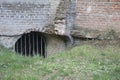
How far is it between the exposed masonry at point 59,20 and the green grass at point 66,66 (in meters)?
1.18

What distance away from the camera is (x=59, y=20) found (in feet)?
28.0

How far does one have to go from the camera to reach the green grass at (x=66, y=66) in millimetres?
5668

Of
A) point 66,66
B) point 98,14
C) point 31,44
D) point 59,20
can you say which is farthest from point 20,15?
point 66,66

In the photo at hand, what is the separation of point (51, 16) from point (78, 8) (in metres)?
0.76

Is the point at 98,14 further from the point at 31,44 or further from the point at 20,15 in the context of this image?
the point at 20,15

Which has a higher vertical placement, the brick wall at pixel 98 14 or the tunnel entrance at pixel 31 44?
the brick wall at pixel 98 14

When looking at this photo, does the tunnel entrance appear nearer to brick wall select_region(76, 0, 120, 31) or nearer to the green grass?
brick wall select_region(76, 0, 120, 31)

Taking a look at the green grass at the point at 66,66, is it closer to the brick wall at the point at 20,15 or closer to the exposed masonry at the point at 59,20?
the exposed masonry at the point at 59,20

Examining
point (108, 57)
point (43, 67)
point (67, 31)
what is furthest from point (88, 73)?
point (67, 31)

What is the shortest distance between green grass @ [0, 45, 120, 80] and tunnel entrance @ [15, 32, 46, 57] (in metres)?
1.38

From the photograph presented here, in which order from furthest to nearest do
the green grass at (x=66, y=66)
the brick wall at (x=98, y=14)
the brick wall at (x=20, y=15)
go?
the brick wall at (x=98, y=14), the brick wall at (x=20, y=15), the green grass at (x=66, y=66)

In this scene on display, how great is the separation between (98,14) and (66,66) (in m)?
2.94

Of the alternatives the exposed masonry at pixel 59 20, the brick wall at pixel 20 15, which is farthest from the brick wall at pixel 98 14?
the brick wall at pixel 20 15

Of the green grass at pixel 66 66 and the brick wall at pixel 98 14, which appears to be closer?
the green grass at pixel 66 66
